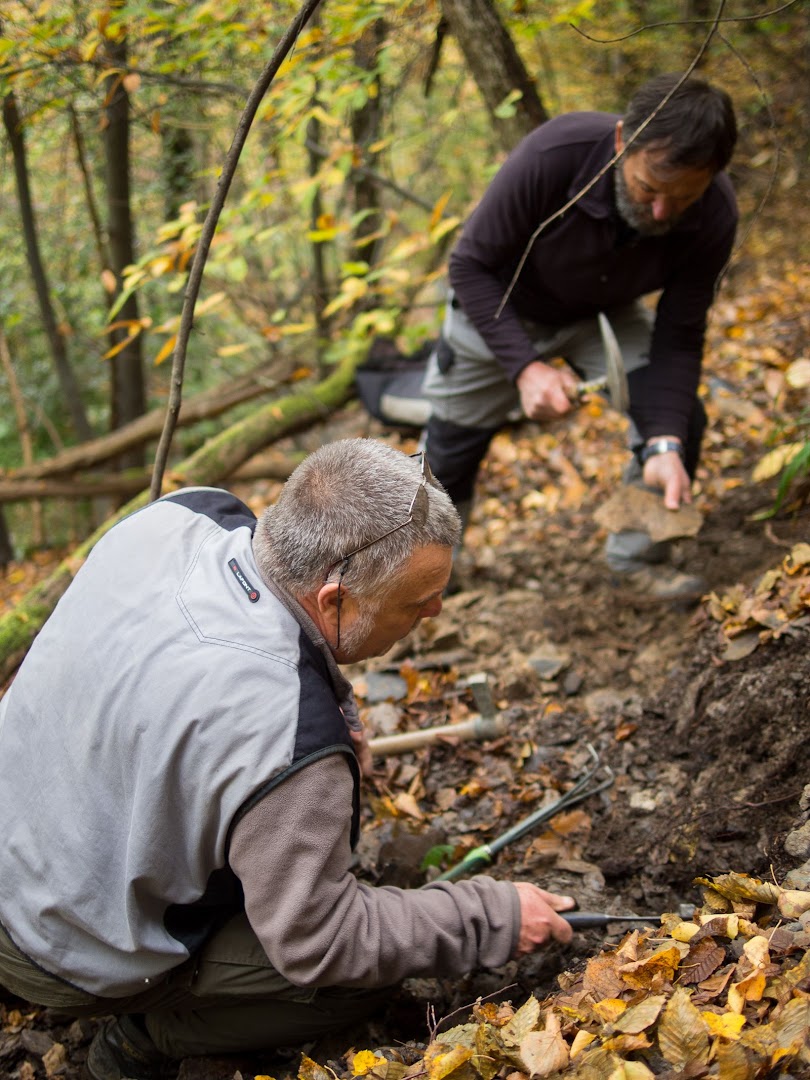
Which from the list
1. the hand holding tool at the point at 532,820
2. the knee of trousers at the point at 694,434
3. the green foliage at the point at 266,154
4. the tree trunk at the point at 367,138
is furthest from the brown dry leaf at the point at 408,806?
the tree trunk at the point at 367,138

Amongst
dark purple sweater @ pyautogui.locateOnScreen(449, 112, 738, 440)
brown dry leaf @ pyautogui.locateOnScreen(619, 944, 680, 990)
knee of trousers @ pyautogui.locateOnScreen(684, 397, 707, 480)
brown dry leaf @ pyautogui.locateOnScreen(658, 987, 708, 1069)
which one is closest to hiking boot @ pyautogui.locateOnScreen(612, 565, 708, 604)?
knee of trousers @ pyautogui.locateOnScreen(684, 397, 707, 480)

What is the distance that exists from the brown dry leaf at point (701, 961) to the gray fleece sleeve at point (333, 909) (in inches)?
19.3

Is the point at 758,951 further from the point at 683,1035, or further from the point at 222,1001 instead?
the point at 222,1001

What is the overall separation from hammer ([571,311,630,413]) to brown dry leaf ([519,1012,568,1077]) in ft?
7.94

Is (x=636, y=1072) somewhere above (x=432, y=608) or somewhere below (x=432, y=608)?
below

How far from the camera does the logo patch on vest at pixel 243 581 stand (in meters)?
1.94

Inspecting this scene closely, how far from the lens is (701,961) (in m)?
1.80

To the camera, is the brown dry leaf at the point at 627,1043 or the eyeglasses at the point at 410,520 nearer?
the brown dry leaf at the point at 627,1043

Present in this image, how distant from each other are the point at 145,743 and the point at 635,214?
2723mm

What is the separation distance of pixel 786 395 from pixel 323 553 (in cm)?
434

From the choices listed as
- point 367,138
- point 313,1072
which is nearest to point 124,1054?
point 313,1072

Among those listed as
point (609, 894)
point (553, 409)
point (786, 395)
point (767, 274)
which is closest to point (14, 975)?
point (609, 894)

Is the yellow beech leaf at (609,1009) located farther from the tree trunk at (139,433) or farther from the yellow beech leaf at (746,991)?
the tree trunk at (139,433)

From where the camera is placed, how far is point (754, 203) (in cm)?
766
